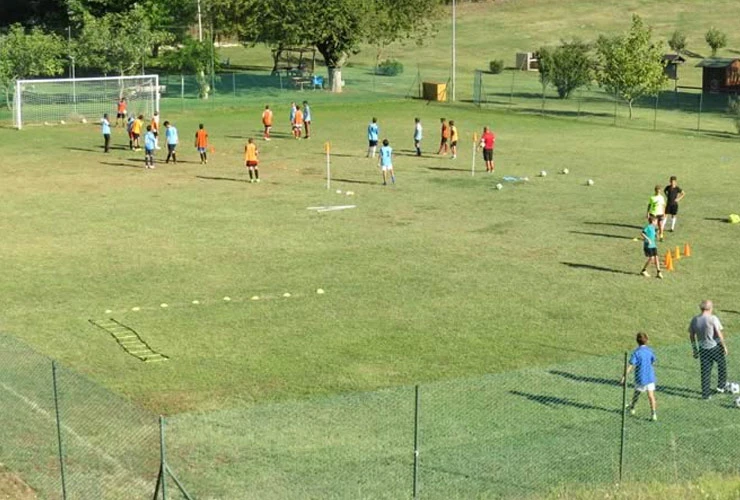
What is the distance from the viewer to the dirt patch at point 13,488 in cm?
1509

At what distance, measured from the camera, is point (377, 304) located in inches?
966

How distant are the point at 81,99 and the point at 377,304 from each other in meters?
36.8

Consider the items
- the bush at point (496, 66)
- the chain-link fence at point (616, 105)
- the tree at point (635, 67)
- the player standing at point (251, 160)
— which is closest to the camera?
the player standing at point (251, 160)

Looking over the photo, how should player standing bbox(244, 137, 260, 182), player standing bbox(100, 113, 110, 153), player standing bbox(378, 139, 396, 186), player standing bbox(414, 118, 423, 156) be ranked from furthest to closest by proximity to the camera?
player standing bbox(100, 113, 110, 153)
player standing bbox(414, 118, 423, 156)
player standing bbox(244, 137, 260, 182)
player standing bbox(378, 139, 396, 186)

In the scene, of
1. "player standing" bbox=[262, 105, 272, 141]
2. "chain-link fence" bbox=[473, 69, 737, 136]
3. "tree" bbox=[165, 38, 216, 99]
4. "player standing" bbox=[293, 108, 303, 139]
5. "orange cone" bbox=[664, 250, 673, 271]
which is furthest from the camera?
"tree" bbox=[165, 38, 216, 99]

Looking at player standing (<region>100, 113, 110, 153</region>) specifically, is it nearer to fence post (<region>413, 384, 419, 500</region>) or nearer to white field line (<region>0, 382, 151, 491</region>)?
white field line (<region>0, 382, 151, 491</region>)

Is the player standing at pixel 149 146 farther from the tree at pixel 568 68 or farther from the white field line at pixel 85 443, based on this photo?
the tree at pixel 568 68

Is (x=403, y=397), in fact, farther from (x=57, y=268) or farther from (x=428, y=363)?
(x=57, y=268)

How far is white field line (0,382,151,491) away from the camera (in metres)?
15.1

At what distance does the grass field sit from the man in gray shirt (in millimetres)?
415

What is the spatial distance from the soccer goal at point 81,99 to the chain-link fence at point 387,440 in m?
38.0

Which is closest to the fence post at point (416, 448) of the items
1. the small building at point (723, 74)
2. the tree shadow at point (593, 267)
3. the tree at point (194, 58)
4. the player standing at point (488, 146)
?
the tree shadow at point (593, 267)

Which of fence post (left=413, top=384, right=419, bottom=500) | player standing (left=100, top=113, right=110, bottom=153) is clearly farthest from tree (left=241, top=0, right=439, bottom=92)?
fence post (left=413, top=384, right=419, bottom=500)

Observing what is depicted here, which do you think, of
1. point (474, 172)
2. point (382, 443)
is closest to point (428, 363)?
point (382, 443)
